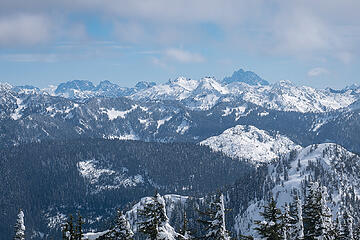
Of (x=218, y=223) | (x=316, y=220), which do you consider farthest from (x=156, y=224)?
(x=316, y=220)

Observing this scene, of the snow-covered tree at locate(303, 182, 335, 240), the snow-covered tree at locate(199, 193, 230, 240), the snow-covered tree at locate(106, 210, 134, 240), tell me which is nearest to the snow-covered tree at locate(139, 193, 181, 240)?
the snow-covered tree at locate(106, 210, 134, 240)

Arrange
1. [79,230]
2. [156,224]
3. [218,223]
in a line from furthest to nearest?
[79,230]
[156,224]
[218,223]

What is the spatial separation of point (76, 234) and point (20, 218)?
25670 millimetres

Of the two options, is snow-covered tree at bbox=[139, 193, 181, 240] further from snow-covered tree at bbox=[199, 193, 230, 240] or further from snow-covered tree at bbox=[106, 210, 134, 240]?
snow-covered tree at bbox=[199, 193, 230, 240]

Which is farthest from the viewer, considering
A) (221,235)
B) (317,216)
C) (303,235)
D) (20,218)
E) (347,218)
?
(347,218)

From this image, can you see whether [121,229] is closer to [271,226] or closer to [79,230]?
[79,230]

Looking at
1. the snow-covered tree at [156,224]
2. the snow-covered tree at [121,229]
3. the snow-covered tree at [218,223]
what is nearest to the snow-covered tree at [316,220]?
the snow-covered tree at [218,223]

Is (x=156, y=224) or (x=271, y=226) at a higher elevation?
(x=156, y=224)

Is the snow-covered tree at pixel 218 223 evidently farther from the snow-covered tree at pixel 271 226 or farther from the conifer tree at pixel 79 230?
the conifer tree at pixel 79 230

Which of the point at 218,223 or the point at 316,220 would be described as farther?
the point at 316,220

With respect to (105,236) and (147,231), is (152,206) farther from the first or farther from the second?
(105,236)

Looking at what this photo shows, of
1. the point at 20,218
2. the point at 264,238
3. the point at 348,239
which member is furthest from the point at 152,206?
the point at 348,239

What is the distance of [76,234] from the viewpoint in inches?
1331

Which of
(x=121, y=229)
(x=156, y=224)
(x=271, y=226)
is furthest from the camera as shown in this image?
(x=121, y=229)
